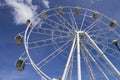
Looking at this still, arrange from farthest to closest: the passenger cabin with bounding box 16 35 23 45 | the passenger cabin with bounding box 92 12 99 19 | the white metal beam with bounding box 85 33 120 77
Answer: the passenger cabin with bounding box 92 12 99 19
the passenger cabin with bounding box 16 35 23 45
the white metal beam with bounding box 85 33 120 77

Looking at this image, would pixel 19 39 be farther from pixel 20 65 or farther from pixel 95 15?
pixel 95 15

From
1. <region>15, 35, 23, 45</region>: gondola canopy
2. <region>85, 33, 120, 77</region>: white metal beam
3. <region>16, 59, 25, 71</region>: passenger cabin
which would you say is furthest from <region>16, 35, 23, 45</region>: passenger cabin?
<region>85, 33, 120, 77</region>: white metal beam

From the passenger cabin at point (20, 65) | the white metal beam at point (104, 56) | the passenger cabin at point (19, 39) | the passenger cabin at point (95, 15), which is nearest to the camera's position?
the white metal beam at point (104, 56)

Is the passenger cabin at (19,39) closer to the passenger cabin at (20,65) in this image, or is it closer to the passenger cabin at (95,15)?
the passenger cabin at (20,65)

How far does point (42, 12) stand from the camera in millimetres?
30453

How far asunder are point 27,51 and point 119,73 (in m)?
8.20

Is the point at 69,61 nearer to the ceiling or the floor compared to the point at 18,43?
nearer to the floor

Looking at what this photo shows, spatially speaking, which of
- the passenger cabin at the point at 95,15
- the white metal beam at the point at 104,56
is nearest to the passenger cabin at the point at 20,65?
the white metal beam at the point at 104,56

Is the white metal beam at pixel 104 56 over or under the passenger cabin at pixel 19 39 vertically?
under

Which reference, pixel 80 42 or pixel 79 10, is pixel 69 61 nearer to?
pixel 80 42

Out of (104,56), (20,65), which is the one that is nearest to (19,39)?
(20,65)

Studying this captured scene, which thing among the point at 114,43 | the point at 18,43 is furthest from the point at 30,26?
the point at 114,43

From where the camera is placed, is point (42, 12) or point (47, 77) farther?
point (42, 12)

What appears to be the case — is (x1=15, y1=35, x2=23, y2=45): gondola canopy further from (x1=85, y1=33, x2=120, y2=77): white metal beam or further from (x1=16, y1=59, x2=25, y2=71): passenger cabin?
(x1=85, y1=33, x2=120, y2=77): white metal beam
